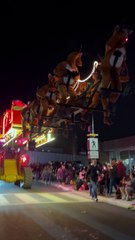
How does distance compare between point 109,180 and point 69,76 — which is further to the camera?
point 109,180

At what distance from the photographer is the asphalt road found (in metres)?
7.62

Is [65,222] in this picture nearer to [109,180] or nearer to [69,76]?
[69,76]

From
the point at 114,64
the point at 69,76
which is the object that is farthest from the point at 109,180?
the point at 114,64

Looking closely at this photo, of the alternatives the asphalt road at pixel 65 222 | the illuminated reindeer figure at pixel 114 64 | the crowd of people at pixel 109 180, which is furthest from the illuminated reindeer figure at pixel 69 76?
the asphalt road at pixel 65 222

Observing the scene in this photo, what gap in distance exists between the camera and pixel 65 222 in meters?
9.22

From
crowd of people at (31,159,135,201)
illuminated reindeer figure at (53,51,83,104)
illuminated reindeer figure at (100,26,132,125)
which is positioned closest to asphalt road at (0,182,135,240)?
crowd of people at (31,159,135,201)

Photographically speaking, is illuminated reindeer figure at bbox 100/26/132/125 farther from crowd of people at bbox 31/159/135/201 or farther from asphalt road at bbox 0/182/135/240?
crowd of people at bbox 31/159/135/201

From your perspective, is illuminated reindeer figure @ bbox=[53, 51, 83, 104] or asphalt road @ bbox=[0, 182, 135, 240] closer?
asphalt road @ bbox=[0, 182, 135, 240]

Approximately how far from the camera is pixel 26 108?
57.9 ft

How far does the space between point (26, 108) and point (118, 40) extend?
8.33 metres

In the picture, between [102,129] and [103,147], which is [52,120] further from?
[103,147]

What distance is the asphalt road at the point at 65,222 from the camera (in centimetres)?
762

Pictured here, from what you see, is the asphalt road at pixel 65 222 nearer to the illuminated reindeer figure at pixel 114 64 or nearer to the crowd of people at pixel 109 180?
the crowd of people at pixel 109 180

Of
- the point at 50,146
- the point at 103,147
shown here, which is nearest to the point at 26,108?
the point at 103,147
